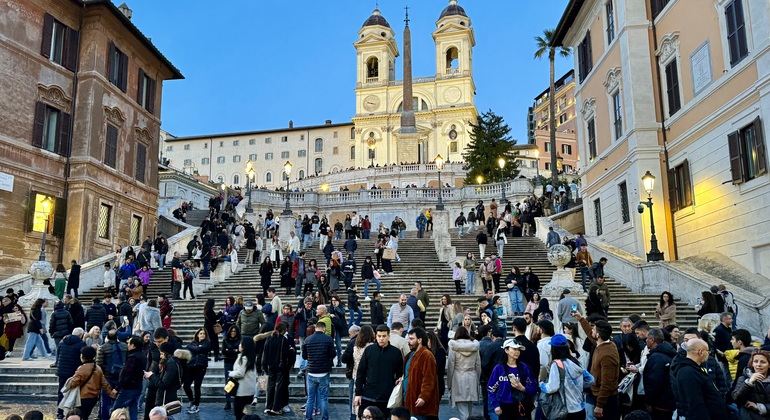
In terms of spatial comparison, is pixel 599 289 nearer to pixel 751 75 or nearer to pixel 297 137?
pixel 751 75

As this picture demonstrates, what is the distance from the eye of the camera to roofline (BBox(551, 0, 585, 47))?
27.1 metres

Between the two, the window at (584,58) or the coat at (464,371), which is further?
the window at (584,58)

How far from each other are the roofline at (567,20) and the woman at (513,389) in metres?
23.4

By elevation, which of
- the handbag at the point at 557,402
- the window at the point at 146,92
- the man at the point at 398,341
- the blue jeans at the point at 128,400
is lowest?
the blue jeans at the point at 128,400

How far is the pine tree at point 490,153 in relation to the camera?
52062mm

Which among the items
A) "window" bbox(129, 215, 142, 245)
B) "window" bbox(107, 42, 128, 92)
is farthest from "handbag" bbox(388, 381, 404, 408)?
"window" bbox(107, 42, 128, 92)

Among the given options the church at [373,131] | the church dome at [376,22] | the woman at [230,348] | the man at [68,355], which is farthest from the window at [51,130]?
the church dome at [376,22]

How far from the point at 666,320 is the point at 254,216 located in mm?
26216

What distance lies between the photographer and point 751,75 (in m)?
16.5

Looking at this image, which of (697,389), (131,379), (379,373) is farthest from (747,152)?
(131,379)

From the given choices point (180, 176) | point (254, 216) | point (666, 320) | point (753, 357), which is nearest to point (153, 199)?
point (254, 216)

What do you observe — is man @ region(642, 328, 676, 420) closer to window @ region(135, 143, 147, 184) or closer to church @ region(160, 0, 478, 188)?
window @ region(135, 143, 147, 184)

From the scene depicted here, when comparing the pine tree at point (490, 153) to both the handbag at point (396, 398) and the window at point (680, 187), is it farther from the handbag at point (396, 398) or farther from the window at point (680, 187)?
the handbag at point (396, 398)

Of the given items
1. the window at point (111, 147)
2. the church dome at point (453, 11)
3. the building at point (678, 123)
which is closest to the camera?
the building at point (678, 123)
